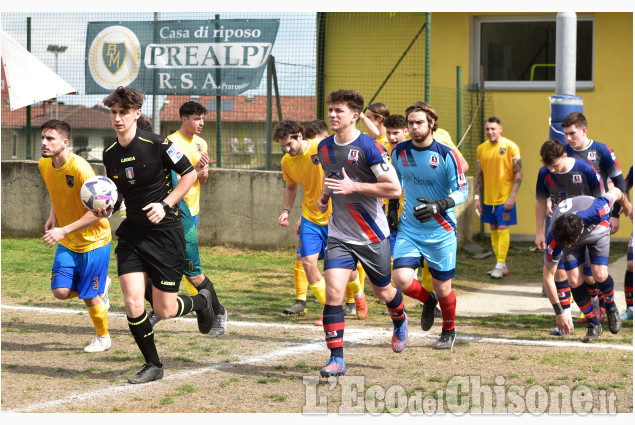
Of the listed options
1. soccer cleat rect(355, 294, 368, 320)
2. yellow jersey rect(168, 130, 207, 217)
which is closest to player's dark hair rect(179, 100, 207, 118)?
yellow jersey rect(168, 130, 207, 217)

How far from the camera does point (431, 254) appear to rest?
24.2 ft

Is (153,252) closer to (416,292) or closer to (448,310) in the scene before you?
(416,292)

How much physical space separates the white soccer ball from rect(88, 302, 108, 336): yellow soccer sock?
1.44m

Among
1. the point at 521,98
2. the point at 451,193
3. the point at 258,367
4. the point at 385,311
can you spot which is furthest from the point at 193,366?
the point at 521,98

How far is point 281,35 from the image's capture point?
1395 cm

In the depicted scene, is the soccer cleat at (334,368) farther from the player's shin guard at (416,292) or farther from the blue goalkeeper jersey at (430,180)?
the blue goalkeeper jersey at (430,180)

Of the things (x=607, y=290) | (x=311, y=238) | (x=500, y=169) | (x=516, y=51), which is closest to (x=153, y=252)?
(x=311, y=238)

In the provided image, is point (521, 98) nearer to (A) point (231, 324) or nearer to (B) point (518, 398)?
(A) point (231, 324)

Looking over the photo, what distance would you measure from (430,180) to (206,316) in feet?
7.51

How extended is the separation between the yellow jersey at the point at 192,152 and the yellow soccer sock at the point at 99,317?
1524mm

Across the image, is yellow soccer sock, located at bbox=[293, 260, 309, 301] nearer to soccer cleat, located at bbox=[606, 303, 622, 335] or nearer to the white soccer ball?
soccer cleat, located at bbox=[606, 303, 622, 335]

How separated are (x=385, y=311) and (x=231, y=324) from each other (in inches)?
72.8

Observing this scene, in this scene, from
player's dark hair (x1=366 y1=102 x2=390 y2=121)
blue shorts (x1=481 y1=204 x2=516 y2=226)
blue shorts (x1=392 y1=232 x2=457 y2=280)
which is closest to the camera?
blue shorts (x1=392 y1=232 x2=457 y2=280)

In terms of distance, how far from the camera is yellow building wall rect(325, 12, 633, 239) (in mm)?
15151
